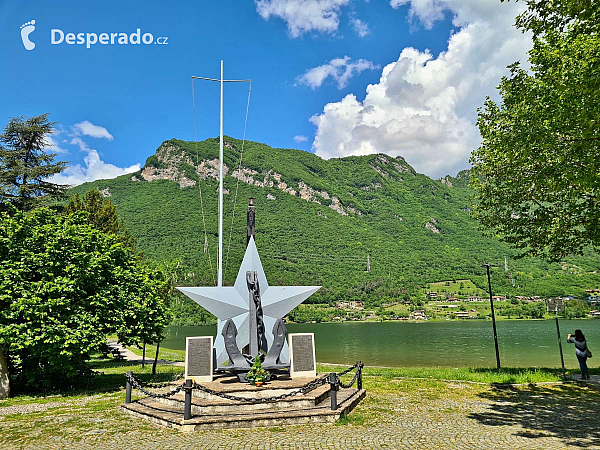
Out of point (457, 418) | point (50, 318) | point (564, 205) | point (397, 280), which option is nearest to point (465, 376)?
point (457, 418)

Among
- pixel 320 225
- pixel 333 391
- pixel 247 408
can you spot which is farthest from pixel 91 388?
pixel 320 225

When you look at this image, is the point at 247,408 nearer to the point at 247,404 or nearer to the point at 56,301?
the point at 247,404

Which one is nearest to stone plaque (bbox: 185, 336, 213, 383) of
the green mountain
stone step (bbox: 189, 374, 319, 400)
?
stone step (bbox: 189, 374, 319, 400)

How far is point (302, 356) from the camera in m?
12.1

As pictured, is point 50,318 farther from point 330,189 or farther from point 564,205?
point 330,189

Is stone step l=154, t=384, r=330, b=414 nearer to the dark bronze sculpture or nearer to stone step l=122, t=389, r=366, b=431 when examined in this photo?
stone step l=122, t=389, r=366, b=431

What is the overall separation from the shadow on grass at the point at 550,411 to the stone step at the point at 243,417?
3242 millimetres

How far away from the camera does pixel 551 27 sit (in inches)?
390

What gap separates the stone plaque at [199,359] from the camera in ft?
38.4

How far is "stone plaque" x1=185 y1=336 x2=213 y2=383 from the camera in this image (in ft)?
38.4

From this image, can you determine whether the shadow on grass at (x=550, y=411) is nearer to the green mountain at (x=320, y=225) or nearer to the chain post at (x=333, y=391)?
the chain post at (x=333, y=391)

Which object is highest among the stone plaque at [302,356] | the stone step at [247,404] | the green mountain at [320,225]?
Result: the green mountain at [320,225]

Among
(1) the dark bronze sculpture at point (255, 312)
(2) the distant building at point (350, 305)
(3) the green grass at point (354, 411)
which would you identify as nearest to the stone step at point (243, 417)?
(3) the green grass at point (354, 411)

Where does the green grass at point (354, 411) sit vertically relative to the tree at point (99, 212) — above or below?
below
